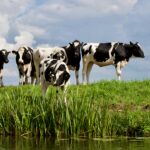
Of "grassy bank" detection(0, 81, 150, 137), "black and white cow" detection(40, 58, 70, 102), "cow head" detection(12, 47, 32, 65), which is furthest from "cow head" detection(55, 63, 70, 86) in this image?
"cow head" detection(12, 47, 32, 65)

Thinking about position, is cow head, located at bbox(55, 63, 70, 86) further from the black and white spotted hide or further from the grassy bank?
the black and white spotted hide

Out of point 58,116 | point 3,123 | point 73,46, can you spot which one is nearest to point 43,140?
point 58,116

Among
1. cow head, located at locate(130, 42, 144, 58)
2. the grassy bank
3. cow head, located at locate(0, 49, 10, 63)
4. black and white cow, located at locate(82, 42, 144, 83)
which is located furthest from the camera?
cow head, located at locate(0, 49, 10, 63)

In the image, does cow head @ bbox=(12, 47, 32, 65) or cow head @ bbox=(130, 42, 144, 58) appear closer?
cow head @ bbox=(130, 42, 144, 58)

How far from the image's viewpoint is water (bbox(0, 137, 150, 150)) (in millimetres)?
13945

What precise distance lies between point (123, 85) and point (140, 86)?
83cm

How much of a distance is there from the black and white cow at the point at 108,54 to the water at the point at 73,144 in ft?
49.2

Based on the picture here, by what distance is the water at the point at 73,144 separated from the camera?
13.9 meters

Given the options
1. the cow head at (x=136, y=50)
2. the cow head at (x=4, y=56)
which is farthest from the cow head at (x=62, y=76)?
the cow head at (x=4, y=56)

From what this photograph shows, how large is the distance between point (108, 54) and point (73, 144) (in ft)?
54.1

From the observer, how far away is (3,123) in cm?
1694

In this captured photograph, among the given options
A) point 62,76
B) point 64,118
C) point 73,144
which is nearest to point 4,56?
point 62,76

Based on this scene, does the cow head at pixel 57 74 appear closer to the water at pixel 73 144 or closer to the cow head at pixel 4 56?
the water at pixel 73 144

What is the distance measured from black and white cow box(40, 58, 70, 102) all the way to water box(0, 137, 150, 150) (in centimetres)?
430
